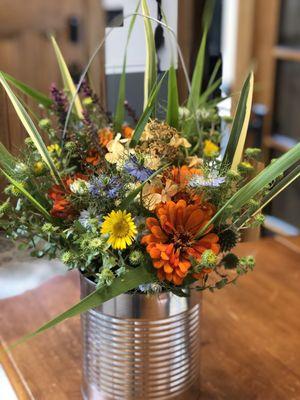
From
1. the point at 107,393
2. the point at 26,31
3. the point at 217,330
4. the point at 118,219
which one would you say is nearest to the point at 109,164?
the point at 118,219

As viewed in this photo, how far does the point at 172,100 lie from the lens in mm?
713

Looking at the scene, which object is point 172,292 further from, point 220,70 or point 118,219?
point 220,70

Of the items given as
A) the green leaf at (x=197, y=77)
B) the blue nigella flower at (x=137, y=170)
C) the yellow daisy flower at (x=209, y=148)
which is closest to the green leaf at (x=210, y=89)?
the green leaf at (x=197, y=77)

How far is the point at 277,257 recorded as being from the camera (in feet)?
4.14

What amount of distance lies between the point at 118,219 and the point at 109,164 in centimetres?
11

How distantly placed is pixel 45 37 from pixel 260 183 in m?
0.72

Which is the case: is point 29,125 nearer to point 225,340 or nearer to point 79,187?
point 79,187

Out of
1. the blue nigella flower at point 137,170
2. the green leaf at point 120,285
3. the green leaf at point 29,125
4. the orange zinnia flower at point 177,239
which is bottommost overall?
the green leaf at point 120,285

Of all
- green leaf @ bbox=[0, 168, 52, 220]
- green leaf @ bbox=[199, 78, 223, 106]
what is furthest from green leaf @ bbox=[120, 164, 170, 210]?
green leaf @ bbox=[199, 78, 223, 106]

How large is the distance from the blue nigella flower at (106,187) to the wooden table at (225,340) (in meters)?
0.28

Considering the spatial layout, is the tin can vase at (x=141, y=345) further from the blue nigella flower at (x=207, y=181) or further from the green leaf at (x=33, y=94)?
the green leaf at (x=33, y=94)

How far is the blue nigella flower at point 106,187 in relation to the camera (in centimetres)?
62

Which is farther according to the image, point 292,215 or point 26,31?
point 292,215

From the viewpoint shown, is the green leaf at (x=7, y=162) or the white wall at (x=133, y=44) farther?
the white wall at (x=133, y=44)
